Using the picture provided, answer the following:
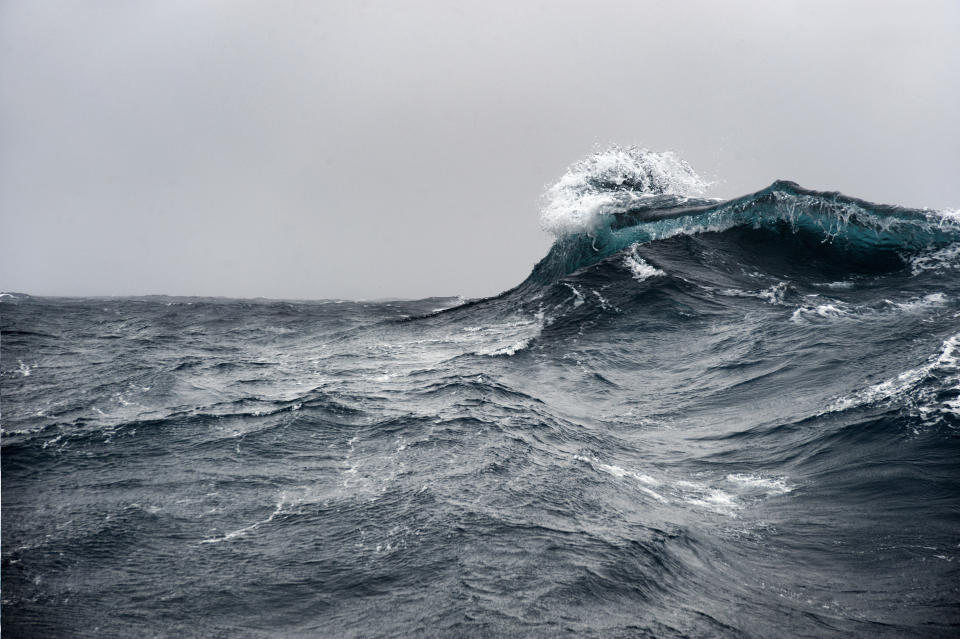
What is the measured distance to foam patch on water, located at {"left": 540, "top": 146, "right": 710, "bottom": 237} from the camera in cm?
3697

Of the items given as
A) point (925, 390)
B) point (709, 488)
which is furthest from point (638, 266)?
point (709, 488)

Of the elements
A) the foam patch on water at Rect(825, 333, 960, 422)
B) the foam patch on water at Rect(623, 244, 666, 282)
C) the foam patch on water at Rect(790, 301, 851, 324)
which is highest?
the foam patch on water at Rect(623, 244, 666, 282)

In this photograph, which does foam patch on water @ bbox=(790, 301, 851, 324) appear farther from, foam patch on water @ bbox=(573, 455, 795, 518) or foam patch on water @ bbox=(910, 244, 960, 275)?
foam patch on water @ bbox=(573, 455, 795, 518)

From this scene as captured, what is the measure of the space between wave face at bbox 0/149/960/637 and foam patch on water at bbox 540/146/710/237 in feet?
24.9

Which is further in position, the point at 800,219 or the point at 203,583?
the point at 800,219

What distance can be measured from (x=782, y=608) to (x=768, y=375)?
11.1 m

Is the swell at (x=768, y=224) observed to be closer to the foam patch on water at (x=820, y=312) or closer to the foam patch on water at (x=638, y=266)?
the foam patch on water at (x=638, y=266)

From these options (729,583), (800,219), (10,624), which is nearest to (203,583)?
(10,624)

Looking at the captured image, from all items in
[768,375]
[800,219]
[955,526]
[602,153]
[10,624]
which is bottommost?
[10,624]

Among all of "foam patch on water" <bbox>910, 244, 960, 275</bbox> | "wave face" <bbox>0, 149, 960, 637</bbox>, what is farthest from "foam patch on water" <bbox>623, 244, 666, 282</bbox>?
"foam patch on water" <bbox>910, 244, 960, 275</bbox>

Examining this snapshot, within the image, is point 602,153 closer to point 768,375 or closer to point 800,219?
point 800,219

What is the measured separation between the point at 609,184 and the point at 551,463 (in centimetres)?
2887

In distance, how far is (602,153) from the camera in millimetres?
41594

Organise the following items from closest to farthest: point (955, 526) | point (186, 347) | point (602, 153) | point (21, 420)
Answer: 1. point (955, 526)
2. point (21, 420)
3. point (186, 347)
4. point (602, 153)
